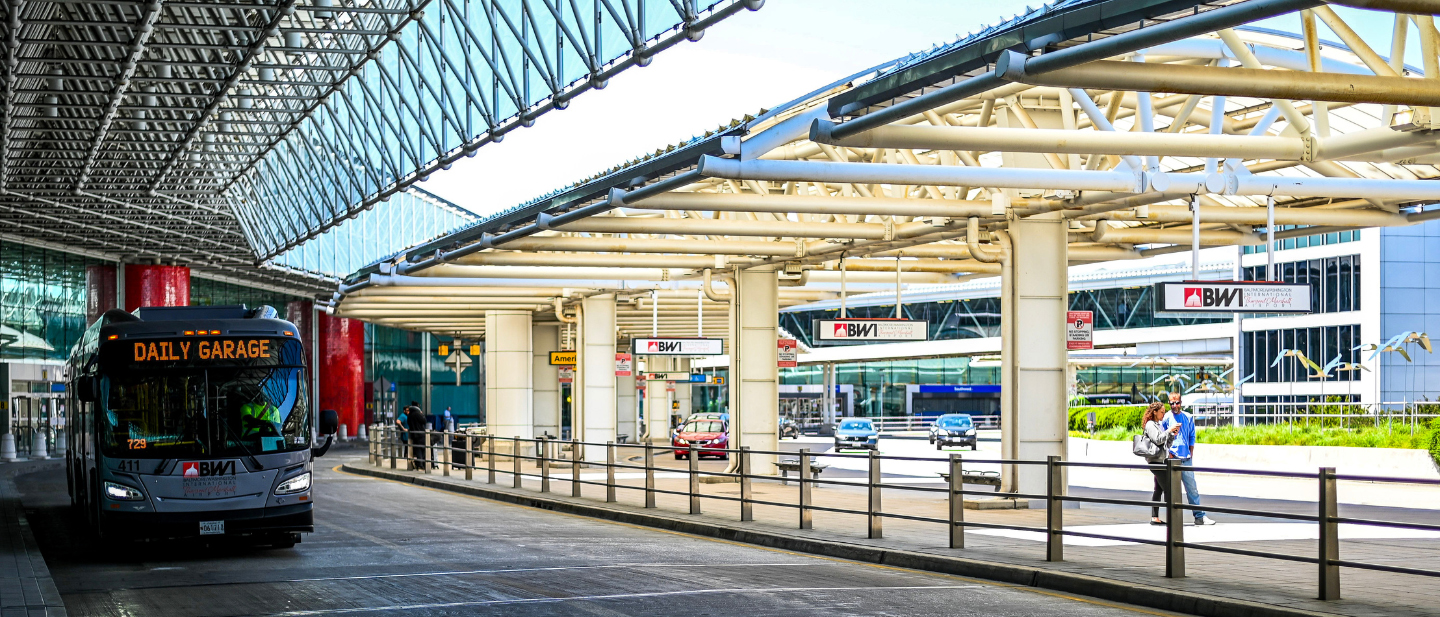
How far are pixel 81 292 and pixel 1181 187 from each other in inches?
2125

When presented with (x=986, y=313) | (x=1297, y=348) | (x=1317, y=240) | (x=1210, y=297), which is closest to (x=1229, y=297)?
(x=1210, y=297)

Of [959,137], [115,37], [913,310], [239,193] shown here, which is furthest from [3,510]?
[913,310]

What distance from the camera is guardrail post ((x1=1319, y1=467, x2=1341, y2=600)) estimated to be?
11391mm

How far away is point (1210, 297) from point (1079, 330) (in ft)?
20.3

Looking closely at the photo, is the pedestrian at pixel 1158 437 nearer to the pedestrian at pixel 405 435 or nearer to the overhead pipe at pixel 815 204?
the overhead pipe at pixel 815 204

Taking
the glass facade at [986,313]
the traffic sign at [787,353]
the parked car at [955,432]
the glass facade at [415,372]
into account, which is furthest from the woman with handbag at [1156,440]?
the glass facade at [415,372]

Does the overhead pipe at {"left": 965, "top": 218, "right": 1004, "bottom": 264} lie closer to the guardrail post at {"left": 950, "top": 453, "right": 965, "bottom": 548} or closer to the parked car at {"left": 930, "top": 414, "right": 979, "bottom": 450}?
the guardrail post at {"left": 950, "top": 453, "right": 965, "bottom": 548}

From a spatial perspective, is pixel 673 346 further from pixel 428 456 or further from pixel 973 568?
pixel 973 568

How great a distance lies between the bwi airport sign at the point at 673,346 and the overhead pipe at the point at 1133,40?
2036 centimetres

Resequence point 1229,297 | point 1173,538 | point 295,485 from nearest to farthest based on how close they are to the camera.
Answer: point 1173,538 → point 295,485 → point 1229,297

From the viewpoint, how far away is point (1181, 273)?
218 ft

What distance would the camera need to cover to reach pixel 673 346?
34.4m

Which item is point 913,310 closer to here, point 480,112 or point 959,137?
point 480,112

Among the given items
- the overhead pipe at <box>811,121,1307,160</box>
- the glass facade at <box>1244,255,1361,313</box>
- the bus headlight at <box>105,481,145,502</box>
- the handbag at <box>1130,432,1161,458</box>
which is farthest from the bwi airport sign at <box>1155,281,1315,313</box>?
the glass facade at <box>1244,255,1361,313</box>
